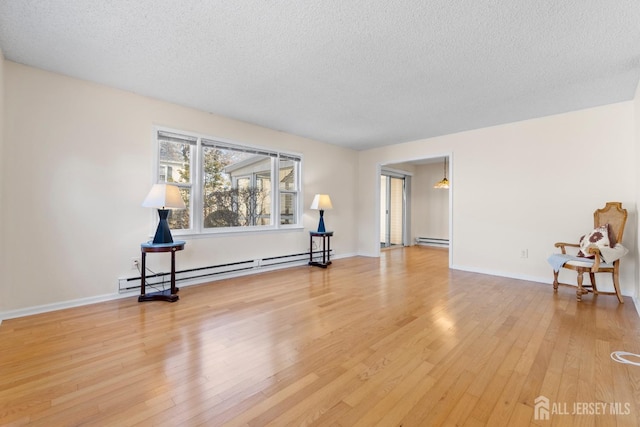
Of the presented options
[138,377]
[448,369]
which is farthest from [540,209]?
[138,377]

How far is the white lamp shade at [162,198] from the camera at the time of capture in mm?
3194

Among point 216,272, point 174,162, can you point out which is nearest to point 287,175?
point 174,162

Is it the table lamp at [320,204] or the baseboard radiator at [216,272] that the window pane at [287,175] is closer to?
the table lamp at [320,204]

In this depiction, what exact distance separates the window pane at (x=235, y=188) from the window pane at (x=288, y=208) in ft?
0.98

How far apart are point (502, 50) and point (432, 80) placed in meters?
0.72

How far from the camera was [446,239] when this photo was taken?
7.96 meters

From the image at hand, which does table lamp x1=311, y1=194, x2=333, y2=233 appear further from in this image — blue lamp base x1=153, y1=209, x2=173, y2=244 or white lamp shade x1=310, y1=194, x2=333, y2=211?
blue lamp base x1=153, y1=209, x2=173, y2=244

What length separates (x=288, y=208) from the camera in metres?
5.39

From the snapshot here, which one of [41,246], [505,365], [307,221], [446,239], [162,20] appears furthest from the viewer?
[446,239]

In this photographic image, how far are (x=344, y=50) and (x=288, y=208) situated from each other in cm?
329

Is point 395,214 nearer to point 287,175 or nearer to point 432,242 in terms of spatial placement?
point 432,242

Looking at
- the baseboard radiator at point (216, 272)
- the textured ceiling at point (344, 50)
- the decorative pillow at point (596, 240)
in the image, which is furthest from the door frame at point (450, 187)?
the decorative pillow at point (596, 240)

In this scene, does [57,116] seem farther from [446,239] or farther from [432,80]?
[446,239]

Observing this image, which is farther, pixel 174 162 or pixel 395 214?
pixel 395 214
